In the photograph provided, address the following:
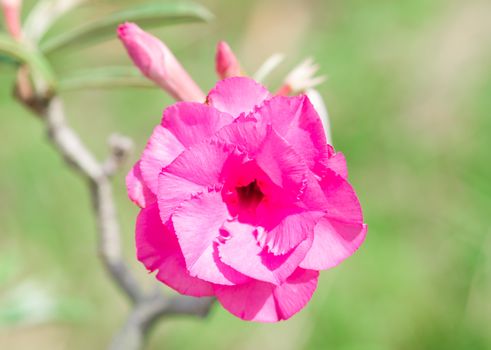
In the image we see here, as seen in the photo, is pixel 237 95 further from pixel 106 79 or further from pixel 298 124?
pixel 106 79

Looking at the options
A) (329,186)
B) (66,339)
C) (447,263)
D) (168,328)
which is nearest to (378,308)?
(447,263)

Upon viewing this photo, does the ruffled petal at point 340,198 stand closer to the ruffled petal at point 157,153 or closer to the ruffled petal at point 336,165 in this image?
the ruffled petal at point 336,165

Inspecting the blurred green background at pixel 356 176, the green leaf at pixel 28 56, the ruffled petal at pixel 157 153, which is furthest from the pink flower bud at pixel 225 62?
the blurred green background at pixel 356 176

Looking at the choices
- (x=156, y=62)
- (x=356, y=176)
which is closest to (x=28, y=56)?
(x=156, y=62)

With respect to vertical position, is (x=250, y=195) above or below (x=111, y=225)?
below

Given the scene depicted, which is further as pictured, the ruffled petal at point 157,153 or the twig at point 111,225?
the twig at point 111,225

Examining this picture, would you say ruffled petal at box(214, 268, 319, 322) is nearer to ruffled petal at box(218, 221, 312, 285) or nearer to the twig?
ruffled petal at box(218, 221, 312, 285)
